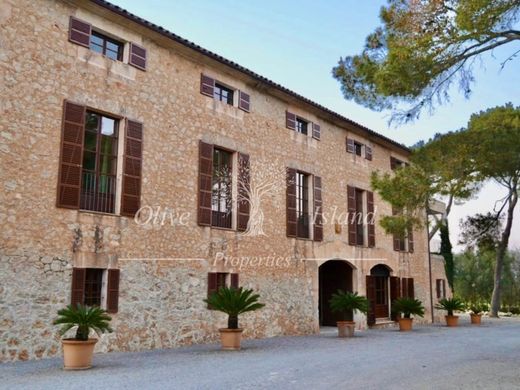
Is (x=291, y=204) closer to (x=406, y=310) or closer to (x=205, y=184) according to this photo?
(x=205, y=184)

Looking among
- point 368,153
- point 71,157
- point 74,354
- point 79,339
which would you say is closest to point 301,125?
point 368,153

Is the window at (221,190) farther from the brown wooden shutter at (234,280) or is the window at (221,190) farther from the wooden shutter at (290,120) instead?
the wooden shutter at (290,120)

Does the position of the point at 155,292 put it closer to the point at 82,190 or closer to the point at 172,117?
the point at 82,190

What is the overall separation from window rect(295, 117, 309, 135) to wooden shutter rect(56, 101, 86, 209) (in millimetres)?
7124

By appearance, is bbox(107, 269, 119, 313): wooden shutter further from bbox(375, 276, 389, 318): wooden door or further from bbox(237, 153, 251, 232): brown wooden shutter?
bbox(375, 276, 389, 318): wooden door

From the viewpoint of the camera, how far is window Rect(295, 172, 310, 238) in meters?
14.4

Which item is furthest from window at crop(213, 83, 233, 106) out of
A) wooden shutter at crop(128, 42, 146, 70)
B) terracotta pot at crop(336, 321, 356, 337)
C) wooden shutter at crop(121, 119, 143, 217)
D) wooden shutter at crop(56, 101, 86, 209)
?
terracotta pot at crop(336, 321, 356, 337)

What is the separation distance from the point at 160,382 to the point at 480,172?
292 inches

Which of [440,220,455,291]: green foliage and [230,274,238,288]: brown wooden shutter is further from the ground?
[440,220,455,291]: green foliage

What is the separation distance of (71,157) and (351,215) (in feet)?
31.6

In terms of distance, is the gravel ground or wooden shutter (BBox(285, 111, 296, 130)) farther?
wooden shutter (BBox(285, 111, 296, 130))

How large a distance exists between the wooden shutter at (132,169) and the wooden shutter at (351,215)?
7.93 metres

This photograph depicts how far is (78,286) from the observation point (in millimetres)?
9070

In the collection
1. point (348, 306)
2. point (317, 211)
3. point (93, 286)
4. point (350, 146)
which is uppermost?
point (350, 146)
